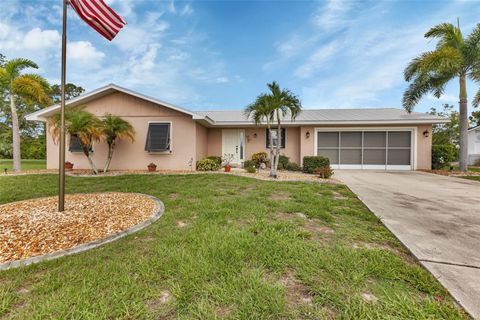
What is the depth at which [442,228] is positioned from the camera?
3.14 metres

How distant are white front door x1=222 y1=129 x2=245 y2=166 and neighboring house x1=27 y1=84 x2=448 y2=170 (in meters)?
0.05

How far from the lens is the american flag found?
3.56 m

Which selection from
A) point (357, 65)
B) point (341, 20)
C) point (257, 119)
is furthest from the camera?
point (357, 65)

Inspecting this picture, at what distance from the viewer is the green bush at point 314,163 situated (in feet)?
32.6

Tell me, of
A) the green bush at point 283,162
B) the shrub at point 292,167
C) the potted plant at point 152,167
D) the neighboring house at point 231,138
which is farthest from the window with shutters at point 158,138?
the shrub at point 292,167

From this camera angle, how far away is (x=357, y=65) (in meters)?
13.0

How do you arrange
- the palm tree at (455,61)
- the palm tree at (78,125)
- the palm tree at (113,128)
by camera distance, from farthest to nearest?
the palm tree at (455,61) → the palm tree at (113,128) → the palm tree at (78,125)

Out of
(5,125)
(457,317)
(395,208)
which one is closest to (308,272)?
(457,317)

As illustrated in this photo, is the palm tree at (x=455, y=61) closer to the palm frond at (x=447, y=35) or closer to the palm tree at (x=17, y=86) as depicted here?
the palm frond at (x=447, y=35)

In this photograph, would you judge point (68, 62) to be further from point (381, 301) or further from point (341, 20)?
point (341, 20)

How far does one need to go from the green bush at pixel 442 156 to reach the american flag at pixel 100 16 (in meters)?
15.7

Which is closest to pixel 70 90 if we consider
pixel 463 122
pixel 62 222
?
pixel 62 222

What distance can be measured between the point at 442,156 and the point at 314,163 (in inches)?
307

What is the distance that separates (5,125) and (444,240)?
3673 centimetres
